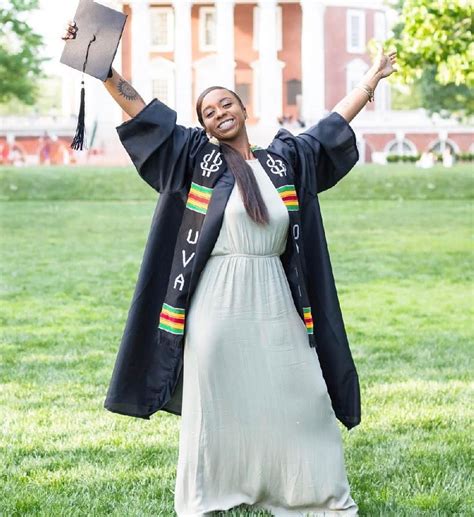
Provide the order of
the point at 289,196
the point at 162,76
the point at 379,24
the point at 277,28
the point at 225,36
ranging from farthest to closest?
the point at 379,24 → the point at 162,76 → the point at 277,28 → the point at 225,36 → the point at 289,196

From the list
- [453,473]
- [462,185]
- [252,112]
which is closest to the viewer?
[453,473]

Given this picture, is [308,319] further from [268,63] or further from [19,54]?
[268,63]

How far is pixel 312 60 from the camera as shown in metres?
70.5

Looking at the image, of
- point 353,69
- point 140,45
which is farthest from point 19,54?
point 353,69

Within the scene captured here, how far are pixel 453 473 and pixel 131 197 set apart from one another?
2501 cm

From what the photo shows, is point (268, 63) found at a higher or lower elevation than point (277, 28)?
lower

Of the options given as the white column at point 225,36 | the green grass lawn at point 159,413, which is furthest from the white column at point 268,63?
the green grass lawn at point 159,413

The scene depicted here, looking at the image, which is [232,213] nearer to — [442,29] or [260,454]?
[260,454]

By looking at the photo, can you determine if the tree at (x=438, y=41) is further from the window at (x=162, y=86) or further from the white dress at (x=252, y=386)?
the window at (x=162, y=86)

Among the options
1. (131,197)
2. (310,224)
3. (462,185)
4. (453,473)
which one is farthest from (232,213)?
(462,185)

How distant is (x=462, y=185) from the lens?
3209cm

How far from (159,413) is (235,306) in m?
2.65

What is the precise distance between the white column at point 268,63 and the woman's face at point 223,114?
213 ft

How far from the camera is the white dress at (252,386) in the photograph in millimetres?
4438
